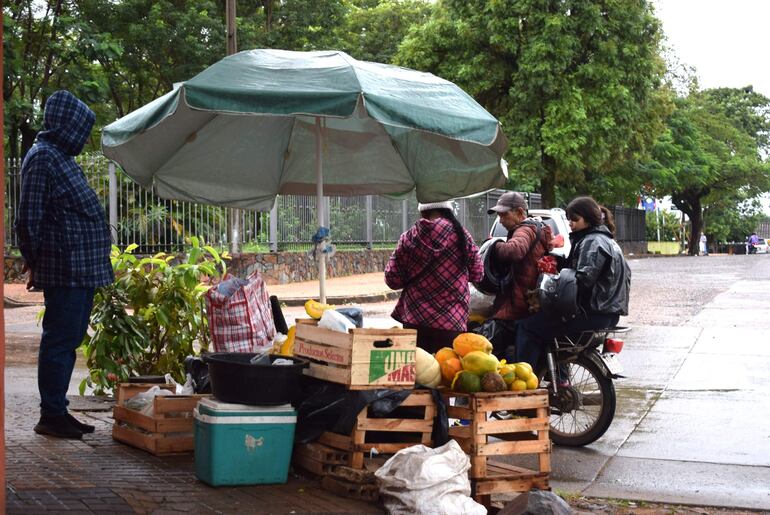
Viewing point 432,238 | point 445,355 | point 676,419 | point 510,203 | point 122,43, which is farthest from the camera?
point 122,43

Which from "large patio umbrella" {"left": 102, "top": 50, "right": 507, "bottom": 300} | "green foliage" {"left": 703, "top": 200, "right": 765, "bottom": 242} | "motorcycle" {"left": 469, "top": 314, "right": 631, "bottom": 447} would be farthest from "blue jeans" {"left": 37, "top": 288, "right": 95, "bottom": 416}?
"green foliage" {"left": 703, "top": 200, "right": 765, "bottom": 242}

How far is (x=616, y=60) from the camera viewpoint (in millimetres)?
33438

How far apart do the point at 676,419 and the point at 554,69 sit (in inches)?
1022

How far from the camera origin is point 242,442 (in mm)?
5391

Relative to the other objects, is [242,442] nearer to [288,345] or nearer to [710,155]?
[288,345]

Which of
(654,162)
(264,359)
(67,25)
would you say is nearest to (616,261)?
(264,359)

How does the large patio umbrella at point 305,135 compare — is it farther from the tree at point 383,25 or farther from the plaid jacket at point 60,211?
the tree at point 383,25

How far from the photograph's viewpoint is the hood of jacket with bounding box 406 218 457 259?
6.61 meters

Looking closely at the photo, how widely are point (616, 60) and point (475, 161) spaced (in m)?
27.7

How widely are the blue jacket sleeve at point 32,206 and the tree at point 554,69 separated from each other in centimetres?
2809

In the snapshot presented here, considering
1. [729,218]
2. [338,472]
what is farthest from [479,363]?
[729,218]

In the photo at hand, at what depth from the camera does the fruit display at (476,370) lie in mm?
5590

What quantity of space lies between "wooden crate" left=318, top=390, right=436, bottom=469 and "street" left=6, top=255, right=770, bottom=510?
2.69 ft

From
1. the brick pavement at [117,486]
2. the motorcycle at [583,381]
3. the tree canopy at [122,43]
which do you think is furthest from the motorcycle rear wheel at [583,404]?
the tree canopy at [122,43]
